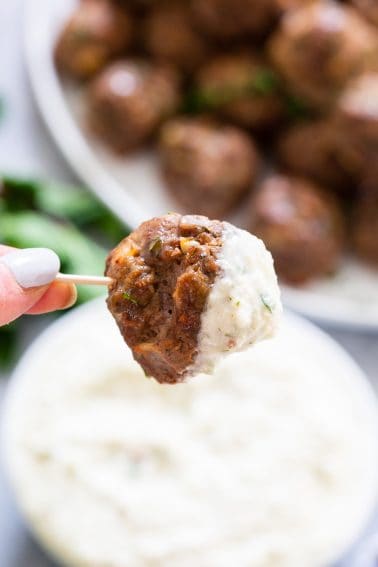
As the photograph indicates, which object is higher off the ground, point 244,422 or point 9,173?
point 9,173

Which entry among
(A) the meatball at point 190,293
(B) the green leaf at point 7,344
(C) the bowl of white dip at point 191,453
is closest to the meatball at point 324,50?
(C) the bowl of white dip at point 191,453

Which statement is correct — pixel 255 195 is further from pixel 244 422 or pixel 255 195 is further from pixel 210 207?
pixel 244 422

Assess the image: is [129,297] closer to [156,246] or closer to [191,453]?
[156,246]

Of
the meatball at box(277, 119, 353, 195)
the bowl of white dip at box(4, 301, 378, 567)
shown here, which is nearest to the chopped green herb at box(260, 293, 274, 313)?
the bowl of white dip at box(4, 301, 378, 567)

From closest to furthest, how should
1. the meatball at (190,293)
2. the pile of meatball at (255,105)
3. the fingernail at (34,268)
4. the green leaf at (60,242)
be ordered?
the meatball at (190,293) → the fingernail at (34,268) → the green leaf at (60,242) → the pile of meatball at (255,105)

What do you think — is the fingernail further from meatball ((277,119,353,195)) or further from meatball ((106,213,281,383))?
meatball ((277,119,353,195))

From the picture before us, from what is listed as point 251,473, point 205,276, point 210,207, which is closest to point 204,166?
point 210,207

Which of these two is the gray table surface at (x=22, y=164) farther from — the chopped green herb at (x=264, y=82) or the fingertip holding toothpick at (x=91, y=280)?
the fingertip holding toothpick at (x=91, y=280)
